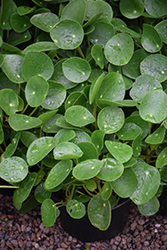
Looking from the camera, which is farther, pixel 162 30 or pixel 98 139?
pixel 162 30

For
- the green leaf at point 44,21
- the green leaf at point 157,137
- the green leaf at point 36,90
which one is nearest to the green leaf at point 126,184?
the green leaf at point 157,137

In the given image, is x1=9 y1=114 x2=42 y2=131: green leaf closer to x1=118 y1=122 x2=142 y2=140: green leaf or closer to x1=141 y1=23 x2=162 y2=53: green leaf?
x1=118 y1=122 x2=142 y2=140: green leaf

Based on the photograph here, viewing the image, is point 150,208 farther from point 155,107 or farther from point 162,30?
point 162,30

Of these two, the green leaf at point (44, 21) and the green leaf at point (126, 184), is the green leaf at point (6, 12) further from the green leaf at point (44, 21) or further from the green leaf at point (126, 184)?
the green leaf at point (126, 184)

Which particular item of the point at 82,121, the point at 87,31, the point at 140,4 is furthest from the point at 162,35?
the point at 82,121

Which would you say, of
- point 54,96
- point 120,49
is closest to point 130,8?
point 120,49

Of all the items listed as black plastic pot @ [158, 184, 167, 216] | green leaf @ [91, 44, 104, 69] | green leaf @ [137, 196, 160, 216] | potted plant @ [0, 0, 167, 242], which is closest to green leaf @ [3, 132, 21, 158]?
potted plant @ [0, 0, 167, 242]
